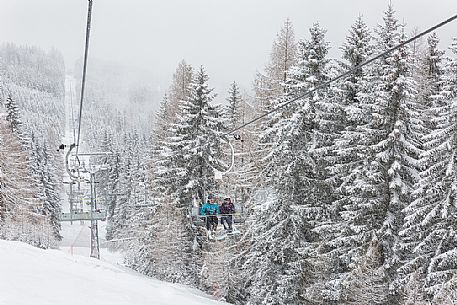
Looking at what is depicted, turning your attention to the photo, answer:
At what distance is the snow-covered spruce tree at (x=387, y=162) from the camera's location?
18016mm

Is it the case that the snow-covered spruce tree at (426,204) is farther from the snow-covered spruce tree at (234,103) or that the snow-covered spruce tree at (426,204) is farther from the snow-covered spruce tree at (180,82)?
the snow-covered spruce tree at (180,82)

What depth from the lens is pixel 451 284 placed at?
14.8 meters

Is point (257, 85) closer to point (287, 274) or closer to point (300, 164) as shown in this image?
point (300, 164)

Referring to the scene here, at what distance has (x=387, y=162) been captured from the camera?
1833 cm

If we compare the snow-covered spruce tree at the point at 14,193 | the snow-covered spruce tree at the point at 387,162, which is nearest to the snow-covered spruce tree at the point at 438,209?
the snow-covered spruce tree at the point at 387,162

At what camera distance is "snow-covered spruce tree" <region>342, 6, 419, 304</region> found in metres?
18.0

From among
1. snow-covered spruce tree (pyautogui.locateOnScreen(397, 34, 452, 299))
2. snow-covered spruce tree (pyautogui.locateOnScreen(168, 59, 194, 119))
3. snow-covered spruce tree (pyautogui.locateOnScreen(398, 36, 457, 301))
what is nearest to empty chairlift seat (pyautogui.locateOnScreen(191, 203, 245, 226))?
snow-covered spruce tree (pyautogui.locateOnScreen(397, 34, 452, 299))

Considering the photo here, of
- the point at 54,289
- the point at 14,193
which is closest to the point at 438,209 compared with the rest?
the point at 54,289

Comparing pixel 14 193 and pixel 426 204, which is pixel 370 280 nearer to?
pixel 426 204

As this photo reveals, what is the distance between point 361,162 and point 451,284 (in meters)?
6.29

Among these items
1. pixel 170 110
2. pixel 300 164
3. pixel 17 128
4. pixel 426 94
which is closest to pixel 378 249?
pixel 300 164

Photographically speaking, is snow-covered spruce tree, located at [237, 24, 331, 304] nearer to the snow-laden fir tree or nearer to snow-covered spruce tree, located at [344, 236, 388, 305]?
the snow-laden fir tree

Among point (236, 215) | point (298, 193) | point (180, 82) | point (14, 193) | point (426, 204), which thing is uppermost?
point (180, 82)

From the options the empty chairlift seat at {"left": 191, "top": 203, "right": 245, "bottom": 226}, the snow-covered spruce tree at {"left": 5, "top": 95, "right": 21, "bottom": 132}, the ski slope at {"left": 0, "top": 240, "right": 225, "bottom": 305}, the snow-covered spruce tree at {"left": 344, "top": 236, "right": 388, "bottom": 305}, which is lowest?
the snow-covered spruce tree at {"left": 344, "top": 236, "right": 388, "bottom": 305}
